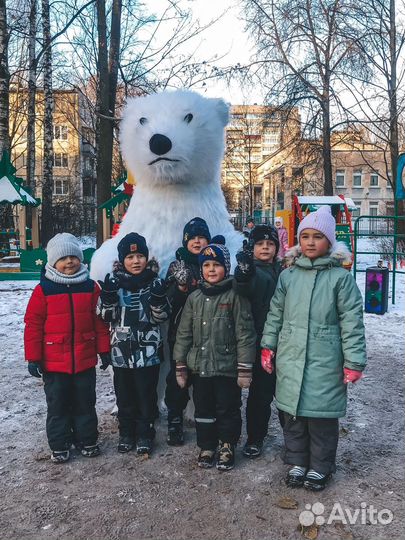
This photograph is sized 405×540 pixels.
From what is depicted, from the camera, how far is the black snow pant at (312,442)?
108 inches

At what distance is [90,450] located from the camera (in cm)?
315

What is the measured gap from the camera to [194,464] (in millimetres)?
3031

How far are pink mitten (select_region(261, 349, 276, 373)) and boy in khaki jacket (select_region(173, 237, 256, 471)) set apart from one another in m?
0.07

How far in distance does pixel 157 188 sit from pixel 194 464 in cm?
186

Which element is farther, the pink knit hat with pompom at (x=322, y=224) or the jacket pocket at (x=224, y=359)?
the jacket pocket at (x=224, y=359)

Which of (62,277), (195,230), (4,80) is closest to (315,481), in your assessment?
(195,230)

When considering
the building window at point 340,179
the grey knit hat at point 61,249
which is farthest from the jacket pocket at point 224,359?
the building window at point 340,179

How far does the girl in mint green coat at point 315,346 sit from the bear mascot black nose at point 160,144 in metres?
1.04

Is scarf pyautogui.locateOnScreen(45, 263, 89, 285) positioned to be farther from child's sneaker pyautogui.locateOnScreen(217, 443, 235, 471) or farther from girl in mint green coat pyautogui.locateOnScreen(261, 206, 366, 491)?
child's sneaker pyautogui.locateOnScreen(217, 443, 235, 471)

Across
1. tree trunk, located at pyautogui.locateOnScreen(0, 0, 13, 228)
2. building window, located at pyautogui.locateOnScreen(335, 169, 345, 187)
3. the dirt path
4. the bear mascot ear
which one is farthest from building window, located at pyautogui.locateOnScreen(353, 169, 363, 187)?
the dirt path

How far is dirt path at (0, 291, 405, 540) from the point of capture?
2.38m

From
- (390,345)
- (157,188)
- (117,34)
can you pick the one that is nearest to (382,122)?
(117,34)

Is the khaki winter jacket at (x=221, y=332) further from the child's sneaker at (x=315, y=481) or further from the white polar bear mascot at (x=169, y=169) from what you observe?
the child's sneaker at (x=315, y=481)

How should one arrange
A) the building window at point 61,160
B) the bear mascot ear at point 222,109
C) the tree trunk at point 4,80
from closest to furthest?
the bear mascot ear at point 222,109, the tree trunk at point 4,80, the building window at point 61,160
